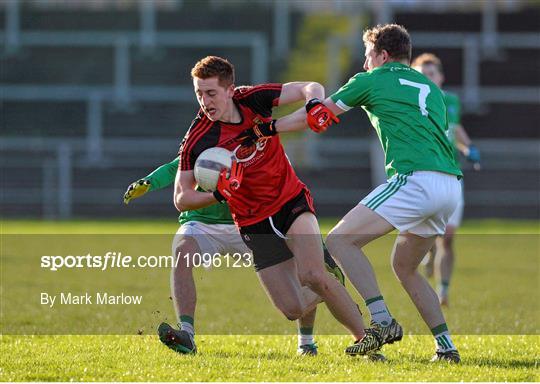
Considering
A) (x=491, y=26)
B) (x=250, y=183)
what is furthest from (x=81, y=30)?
(x=250, y=183)

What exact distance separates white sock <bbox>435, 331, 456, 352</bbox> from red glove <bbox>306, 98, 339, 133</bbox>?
1415mm


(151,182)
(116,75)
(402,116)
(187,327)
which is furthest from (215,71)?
(116,75)

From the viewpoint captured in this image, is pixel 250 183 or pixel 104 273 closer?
pixel 250 183

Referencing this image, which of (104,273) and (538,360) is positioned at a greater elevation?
(538,360)

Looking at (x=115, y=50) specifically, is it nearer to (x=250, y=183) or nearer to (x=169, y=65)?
(x=169, y=65)

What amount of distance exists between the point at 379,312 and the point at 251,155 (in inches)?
49.2

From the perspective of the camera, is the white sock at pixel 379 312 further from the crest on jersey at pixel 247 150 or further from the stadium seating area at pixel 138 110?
the stadium seating area at pixel 138 110

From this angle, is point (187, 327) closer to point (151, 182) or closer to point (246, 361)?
point (246, 361)

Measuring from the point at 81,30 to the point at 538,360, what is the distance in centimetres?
2699

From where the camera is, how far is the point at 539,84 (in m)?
28.5

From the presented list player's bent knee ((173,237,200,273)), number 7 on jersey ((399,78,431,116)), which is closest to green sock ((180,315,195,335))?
player's bent knee ((173,237,200,273))

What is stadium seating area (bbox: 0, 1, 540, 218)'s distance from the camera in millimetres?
25578

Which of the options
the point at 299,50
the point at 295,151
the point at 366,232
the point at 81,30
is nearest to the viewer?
the point at 366,232

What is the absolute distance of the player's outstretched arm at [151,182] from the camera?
7.44m
